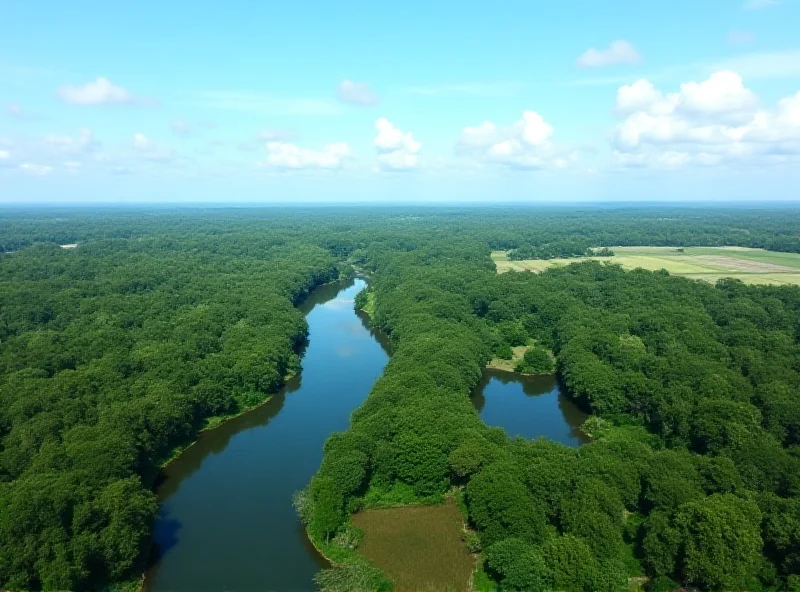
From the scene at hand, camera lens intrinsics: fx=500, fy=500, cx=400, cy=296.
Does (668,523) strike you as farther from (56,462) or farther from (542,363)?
(56,462)

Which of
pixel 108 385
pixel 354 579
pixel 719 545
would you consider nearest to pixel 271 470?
pixel 354 579

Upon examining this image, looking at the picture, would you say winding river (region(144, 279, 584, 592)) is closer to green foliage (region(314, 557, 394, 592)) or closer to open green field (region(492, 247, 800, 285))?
green foliage (region(314, 557, 394, 592))

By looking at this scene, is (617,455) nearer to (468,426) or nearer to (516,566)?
(468,426)

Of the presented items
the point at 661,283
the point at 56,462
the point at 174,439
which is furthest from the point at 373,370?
the point at 661,283

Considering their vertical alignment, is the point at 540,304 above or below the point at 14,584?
above

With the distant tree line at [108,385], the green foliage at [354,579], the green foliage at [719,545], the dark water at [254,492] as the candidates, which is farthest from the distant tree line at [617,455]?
the distant tree line at [108,385]
